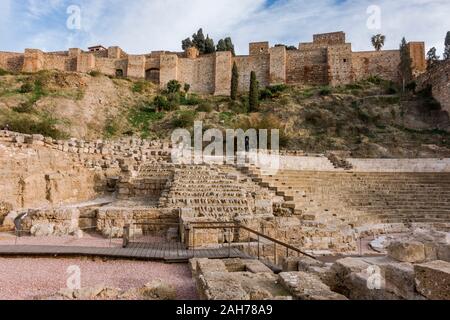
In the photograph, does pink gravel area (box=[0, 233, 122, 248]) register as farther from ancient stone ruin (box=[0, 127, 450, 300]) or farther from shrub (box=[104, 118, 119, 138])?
shrub (box=[104, 118, 119, 138])

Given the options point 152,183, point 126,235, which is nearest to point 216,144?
point 152,183

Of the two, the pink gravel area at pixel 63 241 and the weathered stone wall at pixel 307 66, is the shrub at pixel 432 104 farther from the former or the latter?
the pink gravel area at pixel 63 241

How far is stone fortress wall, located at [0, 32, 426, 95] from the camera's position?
42.7 metres

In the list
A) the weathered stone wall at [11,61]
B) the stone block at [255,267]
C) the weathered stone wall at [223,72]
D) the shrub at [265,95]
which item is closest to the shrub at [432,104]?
the shrub at [265,95]

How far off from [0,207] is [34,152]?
3707 millimetres

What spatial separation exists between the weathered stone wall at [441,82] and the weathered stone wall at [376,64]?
9.63 metres

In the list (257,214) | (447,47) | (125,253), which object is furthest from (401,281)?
(447,47)

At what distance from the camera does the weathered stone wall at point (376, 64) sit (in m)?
42.5

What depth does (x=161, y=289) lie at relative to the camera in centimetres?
438

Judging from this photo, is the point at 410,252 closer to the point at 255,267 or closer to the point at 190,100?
the point at 255,267

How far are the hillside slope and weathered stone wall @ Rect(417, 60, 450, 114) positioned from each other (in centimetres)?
71

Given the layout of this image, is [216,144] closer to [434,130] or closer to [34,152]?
[34,152]

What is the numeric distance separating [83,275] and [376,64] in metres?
45.7

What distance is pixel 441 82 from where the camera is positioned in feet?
99.9
